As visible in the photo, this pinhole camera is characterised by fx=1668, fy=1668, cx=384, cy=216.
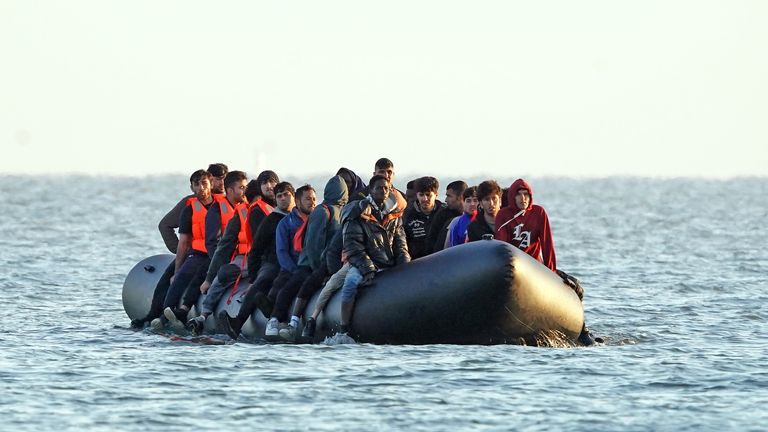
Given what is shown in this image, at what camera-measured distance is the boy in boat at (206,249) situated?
19031 millimetres

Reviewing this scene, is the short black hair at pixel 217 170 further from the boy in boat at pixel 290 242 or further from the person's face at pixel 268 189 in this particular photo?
the boy in boat at pixel 290 242

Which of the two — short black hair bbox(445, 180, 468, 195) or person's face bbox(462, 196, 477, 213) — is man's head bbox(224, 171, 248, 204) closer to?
short black hair bbox(445, 180, 468, 195)

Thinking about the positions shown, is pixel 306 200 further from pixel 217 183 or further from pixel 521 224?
pixel 521 224

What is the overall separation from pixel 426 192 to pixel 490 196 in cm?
92

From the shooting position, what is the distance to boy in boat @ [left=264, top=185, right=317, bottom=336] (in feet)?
59.1

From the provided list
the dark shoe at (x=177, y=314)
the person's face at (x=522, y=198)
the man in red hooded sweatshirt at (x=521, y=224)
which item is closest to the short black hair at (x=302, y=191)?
the man in red hooded sweatshirt at (x=521, y=224)

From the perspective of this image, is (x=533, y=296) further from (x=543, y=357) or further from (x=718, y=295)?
(x=718, y=295)

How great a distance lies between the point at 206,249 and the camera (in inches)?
778

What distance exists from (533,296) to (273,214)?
3.23m

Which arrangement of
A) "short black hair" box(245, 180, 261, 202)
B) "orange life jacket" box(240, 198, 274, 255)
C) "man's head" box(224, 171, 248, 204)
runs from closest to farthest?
"orange life jacket" box(240, 198, 274, 255), "man's head" box(224, 171, 248, 204), "short black hair" box(245, 180, 261, 202)

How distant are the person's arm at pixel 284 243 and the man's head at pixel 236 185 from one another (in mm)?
1113

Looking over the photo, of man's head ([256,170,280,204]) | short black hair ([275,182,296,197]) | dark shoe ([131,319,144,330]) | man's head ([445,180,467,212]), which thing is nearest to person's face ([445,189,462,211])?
man's head ([445,180,467,212])

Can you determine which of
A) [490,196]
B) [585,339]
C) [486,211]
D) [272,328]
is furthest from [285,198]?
[585,339]

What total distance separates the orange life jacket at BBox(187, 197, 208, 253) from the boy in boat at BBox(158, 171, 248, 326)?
31mm
